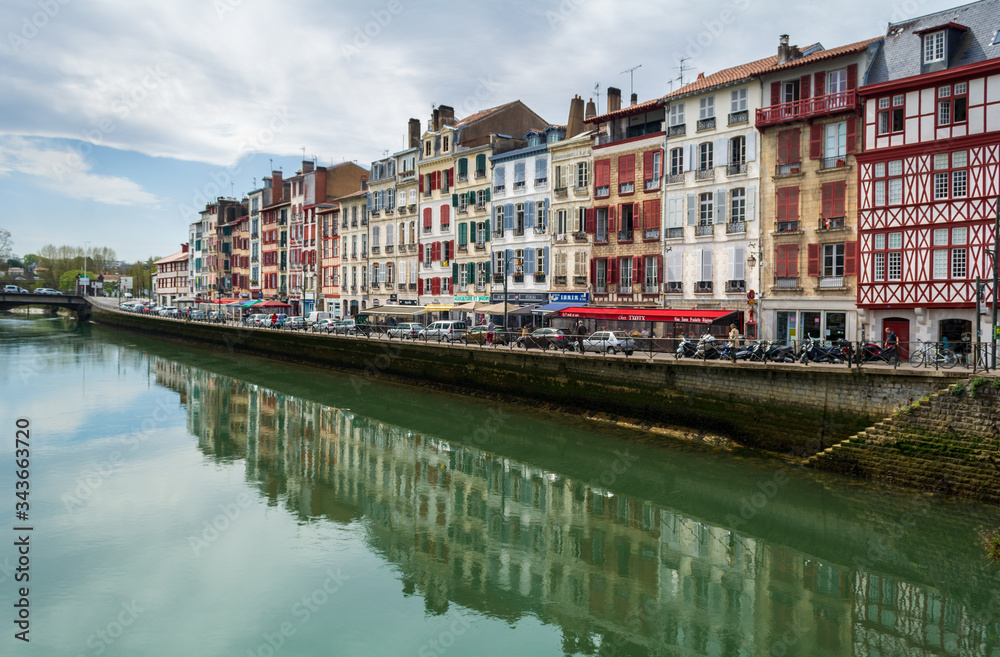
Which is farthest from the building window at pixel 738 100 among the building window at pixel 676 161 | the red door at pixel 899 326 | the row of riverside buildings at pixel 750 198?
the red door at pixel 899 326

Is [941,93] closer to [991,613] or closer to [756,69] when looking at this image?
[756,69]

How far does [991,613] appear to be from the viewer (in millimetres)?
12336

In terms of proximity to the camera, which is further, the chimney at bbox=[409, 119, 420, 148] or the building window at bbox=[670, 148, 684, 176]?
the chimney at bbox=[409, 119, 420, 148]

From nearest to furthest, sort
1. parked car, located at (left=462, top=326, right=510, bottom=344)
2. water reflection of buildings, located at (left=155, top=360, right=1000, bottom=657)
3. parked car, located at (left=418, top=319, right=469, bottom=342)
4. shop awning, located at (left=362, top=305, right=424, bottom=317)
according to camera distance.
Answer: water reflection of buildings, located at (left=155, top=360, right=1000, bottom=657) < parked car, located at (left=462, top=326, right=510, bottom=344) < parked car, located at (left=418, top=319, right=469, bottom=342) < shop awning, located at (left=362, top=305, right=424, bottom=317)

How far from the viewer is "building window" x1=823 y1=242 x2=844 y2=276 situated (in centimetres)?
3009

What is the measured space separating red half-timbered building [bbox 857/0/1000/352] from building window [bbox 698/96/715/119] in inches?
288

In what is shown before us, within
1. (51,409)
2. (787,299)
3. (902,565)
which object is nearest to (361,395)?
(51,409)

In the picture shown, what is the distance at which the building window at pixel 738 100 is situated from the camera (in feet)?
109

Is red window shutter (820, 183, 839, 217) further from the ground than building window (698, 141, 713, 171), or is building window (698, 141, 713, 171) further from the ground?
building window (698, 141, 713, 171)

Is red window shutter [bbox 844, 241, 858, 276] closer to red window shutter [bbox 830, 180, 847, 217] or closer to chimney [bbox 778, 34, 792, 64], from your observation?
red window shutter [bbox 830, 180, 847, 217]

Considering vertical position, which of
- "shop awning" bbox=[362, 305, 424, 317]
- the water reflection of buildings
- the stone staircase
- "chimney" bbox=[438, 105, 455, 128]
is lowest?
the water reflection of buildings

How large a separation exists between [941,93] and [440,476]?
2264 centimetres

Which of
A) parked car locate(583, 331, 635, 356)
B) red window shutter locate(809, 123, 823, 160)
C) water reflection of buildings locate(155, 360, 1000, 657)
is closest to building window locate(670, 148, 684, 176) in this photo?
red window shutter locate(809, 123, 823, 160)

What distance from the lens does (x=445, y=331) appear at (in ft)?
126
